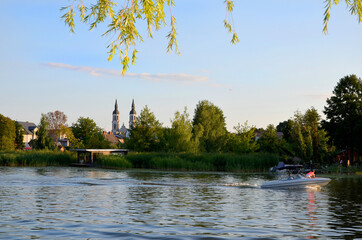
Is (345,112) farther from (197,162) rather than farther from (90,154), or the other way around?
(90,154)

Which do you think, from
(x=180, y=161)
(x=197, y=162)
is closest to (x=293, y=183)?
(x=197, y=162)

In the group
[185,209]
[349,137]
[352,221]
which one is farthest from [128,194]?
[349,137]

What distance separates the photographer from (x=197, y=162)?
6109cm

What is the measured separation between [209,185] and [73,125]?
84.2 metres

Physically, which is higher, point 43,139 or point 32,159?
point 43,139

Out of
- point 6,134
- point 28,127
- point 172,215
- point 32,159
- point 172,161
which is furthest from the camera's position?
point 28,127

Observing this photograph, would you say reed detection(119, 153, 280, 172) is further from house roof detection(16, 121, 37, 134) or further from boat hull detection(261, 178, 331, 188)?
house roof detection(16, 121, 37, 134)

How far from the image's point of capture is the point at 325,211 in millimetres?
21891

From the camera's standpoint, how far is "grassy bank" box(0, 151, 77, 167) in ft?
224

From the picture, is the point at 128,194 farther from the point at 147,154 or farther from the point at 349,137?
the point at 349,137

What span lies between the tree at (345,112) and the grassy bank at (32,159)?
158 ft

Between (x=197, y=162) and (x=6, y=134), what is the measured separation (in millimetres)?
63102

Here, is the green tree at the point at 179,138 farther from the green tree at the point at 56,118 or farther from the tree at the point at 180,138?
the green tree at the point at 56,118

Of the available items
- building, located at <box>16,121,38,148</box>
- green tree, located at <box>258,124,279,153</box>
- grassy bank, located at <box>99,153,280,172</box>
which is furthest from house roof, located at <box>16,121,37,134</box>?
grassy bank, located at <box>99,153,280,172</box>
